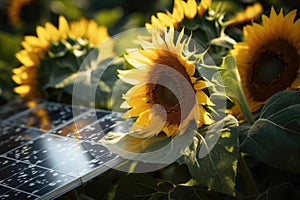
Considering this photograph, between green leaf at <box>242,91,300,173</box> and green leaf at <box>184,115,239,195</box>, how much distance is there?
0.10 feet

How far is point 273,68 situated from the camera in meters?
0.76

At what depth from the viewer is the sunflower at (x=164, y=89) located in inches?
24.7

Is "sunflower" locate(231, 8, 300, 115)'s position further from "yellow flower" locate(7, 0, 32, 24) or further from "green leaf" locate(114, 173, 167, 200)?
"yellow flower" locate(7, 0, 32, 24)

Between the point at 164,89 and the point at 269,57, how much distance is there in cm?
19

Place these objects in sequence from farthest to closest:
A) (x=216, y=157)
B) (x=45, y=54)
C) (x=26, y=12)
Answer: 1. (x=26, y=12)
2. (x=45, y=54)
3. (x=216, y=157)

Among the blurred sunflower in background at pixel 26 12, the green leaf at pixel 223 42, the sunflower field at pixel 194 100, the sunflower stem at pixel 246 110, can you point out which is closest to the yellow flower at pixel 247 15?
the sunflower field at pixel 194 100

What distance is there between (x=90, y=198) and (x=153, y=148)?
12 cm

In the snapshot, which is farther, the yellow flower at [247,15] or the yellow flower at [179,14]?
the yellow flower at [247,15]

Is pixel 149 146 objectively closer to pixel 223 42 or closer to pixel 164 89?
pixel 164 89

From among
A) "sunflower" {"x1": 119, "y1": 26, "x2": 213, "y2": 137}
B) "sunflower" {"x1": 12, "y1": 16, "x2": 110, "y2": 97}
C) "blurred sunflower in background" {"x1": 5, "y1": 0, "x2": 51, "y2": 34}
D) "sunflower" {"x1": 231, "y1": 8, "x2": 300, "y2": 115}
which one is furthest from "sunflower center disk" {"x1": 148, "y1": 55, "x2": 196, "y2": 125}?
"blurred sunflower in background" {"x1": 5, "y1": 0, "x2": 51, "y2": 34}

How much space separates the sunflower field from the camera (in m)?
0.62

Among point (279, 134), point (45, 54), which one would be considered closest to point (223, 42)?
point (279, 134)

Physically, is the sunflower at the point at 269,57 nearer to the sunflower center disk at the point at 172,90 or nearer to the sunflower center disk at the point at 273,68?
the sunflower center disk at the point at 273,68

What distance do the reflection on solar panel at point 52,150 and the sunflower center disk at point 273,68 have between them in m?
0.19
